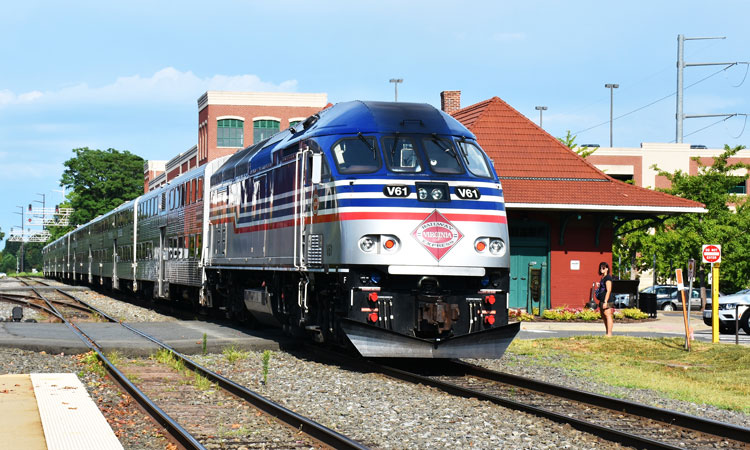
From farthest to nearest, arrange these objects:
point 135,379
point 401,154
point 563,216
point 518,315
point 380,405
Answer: point 563,216 < point 518,315 < point 401,154 < point 135,379 < point 380,405

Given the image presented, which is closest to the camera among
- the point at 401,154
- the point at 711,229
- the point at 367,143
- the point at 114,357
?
the point at 401,154

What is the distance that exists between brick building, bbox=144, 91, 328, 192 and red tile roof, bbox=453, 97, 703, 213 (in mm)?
37857

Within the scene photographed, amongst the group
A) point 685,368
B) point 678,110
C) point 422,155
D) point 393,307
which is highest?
point 678,110

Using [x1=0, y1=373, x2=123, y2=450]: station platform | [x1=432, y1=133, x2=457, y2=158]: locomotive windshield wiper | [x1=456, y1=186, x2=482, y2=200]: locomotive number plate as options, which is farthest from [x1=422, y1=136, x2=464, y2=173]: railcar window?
[x1=0, y1=373, x2=123, y2=450]: station platform

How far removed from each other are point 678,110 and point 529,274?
4427cm

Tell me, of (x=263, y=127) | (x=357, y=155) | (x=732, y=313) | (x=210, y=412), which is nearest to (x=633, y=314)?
(x=732, y=313)

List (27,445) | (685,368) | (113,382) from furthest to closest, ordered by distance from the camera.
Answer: (685,368)
(113,382)
(27,445)

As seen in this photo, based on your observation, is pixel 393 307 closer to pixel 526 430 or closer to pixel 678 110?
pixel 526 430

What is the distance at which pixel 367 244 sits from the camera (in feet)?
39.5

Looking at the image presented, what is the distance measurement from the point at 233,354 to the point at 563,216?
641 inches

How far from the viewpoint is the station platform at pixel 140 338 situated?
15094 mm

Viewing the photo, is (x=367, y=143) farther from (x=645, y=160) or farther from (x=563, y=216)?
(x=645, y=160)

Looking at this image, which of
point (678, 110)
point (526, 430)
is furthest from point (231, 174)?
point (678, 110)

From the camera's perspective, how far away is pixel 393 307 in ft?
39.9
